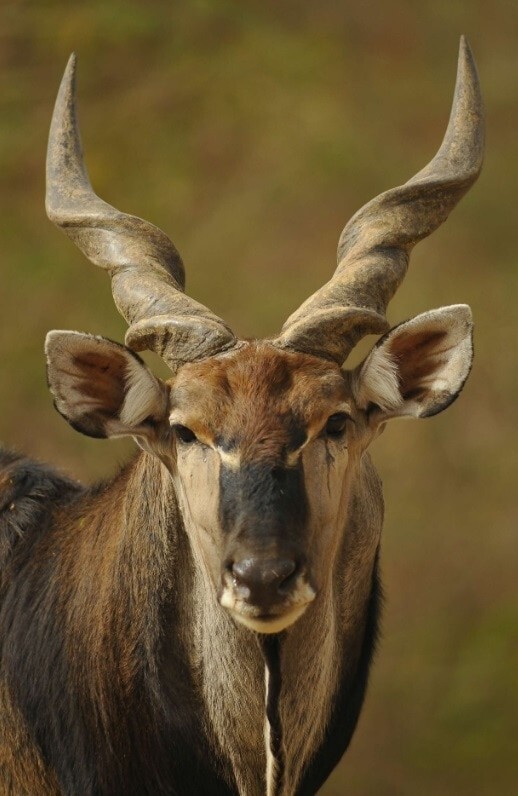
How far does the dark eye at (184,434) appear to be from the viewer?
19.0 ft

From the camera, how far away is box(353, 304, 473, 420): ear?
592cm

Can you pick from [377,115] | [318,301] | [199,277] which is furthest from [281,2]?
[318,301]

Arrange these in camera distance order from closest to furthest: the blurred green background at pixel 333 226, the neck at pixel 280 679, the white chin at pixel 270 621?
the white chin at pixel 270 621
the neck at pixel 280 679
the blurred green background at pixel 333 226

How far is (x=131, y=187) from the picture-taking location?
48.0 ft

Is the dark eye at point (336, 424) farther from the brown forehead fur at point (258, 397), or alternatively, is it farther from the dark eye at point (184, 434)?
the dark eye at point (184, 434)

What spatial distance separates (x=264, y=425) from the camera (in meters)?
5.57

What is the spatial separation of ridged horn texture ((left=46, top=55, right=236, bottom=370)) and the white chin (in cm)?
120

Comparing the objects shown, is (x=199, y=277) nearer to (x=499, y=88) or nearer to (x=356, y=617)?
(x=499, y=88)

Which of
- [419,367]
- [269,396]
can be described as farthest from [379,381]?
[269,396]

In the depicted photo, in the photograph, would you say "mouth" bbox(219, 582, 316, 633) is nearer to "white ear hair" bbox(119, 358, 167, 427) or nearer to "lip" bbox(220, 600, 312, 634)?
"lip" bbox(220, 600, 312, 634)

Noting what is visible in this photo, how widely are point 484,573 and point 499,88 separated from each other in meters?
4.78

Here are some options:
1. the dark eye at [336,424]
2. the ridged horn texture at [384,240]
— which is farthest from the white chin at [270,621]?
the ridged horn texture at [384,240]

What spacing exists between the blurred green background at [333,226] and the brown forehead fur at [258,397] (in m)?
7.12

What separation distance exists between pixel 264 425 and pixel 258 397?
0.16 metres
